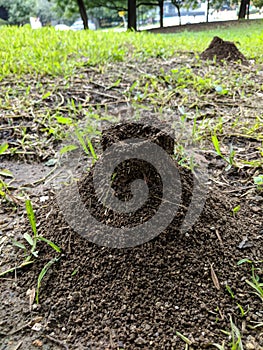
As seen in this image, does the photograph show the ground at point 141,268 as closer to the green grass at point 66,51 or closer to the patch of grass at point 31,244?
the patch of grass at point 31,244

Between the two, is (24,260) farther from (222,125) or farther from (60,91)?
(60,91)

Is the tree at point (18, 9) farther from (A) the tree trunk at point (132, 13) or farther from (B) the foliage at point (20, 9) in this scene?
(A) the tree trunk at point (132, 13)

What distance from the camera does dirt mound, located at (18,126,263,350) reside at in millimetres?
1019

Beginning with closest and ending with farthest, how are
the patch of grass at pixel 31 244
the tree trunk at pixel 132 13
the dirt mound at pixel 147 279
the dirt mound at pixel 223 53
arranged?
the dirt mound at pixel 147 279 < the patch of grass at pixel 31 244 < the dirt mound at pixel 223 53 < the tree trunk at pixel 132 13

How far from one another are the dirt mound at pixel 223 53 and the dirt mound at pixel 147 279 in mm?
2770

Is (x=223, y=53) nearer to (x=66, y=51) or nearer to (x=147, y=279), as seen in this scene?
(x=66, y=51)

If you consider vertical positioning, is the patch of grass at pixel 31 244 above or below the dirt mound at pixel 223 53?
below

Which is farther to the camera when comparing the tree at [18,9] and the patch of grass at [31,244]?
the tree at [18,9]

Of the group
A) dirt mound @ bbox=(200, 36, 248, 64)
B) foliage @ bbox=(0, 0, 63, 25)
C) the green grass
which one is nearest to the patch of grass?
the green grass

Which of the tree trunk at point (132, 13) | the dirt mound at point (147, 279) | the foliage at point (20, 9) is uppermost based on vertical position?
the foliage at point (20, 9)

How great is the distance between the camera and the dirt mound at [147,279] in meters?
1.02

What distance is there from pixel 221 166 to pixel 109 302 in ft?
3.50

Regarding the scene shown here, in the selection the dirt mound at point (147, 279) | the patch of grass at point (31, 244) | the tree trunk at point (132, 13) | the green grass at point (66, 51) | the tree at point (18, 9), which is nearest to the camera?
the dirt mound at point (147, 279)

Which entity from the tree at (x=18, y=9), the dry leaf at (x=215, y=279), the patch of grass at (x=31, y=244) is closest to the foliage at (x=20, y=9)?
the tree at (x=18, y=9)
